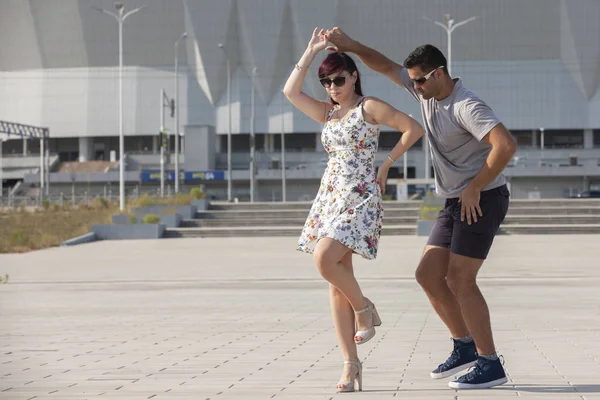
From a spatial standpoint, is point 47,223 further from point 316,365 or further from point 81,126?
point 81,126

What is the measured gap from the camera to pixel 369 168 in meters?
6.27

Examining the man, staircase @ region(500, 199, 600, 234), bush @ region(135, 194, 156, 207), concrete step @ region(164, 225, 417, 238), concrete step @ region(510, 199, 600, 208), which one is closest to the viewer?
the man

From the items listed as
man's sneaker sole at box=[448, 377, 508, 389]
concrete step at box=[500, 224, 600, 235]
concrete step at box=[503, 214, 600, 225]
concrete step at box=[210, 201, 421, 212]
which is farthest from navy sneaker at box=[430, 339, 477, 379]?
concrete step at box=[210, 201, 421, 212]

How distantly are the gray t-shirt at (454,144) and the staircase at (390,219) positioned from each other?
1204 inches

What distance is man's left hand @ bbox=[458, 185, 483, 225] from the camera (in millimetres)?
6008

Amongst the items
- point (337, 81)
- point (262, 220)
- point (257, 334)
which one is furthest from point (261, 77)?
point (337, 81)

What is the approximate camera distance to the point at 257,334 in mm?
9438

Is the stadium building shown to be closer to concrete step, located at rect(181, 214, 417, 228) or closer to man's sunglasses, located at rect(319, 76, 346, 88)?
concrete step, located at rect(181, 214, 417, 228)

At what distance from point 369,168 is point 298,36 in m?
82.9

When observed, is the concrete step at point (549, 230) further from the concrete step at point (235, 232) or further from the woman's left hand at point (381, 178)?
the woman's left hand at point (381, 178)

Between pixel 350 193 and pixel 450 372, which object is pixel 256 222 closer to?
pixel 450 372

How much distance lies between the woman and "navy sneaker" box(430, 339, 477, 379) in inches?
18.7

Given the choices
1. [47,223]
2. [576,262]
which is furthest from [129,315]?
[47,223]

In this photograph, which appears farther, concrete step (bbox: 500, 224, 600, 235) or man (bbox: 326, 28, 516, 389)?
concrete step (bbox: 500, 224, 600, 235)
